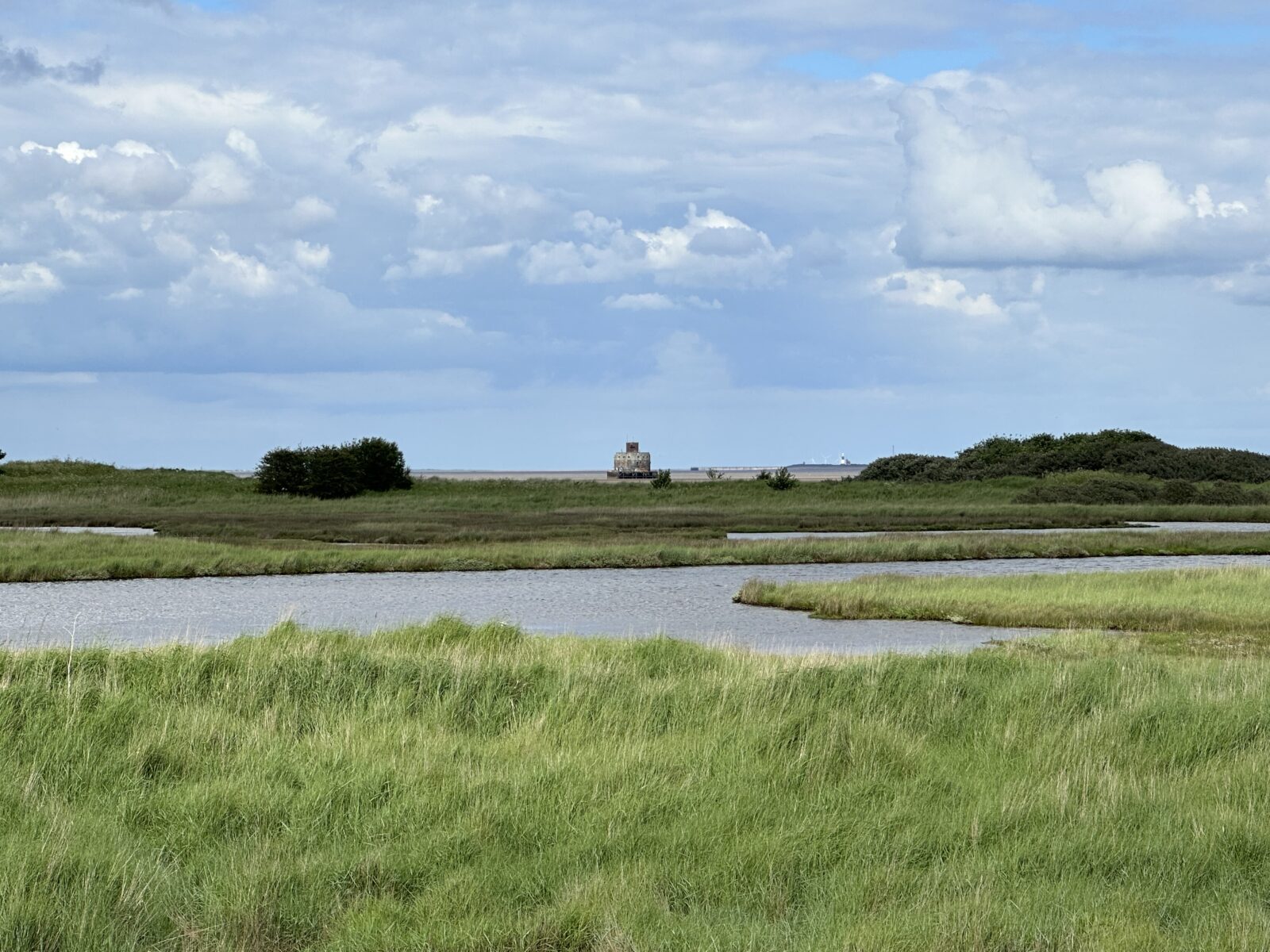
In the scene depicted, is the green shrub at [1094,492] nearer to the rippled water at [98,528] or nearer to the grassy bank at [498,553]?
the grassy bank at [498,553]

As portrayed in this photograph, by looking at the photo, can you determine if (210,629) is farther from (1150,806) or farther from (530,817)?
(1150,806)

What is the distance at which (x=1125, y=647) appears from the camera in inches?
782

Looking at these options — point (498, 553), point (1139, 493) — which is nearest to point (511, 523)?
point (498, 553)

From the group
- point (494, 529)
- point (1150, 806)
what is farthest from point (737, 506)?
point (1150, 806)

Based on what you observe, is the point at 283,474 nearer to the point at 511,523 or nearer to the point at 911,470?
the point at 511,523

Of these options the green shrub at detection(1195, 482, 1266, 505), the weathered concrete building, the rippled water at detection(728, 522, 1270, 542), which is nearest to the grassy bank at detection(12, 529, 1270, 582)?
the rippled water at detection(728, 522, 1270, 542)

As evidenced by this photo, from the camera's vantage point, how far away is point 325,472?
265 ft

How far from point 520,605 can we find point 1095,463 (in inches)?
3163

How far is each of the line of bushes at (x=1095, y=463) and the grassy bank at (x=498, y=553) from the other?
48.8 metres

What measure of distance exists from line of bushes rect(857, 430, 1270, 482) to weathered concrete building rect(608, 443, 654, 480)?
99.6 feet

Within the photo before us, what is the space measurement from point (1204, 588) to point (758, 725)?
21952mm

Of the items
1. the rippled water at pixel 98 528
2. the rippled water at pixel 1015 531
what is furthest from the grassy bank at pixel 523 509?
the rippled water at pixel 1015 531

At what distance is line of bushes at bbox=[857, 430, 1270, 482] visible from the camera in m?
97.7

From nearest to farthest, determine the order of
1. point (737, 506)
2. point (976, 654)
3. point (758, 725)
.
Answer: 1. point (758, 725)
2. point (976, 654)
3. point (737, 506)
